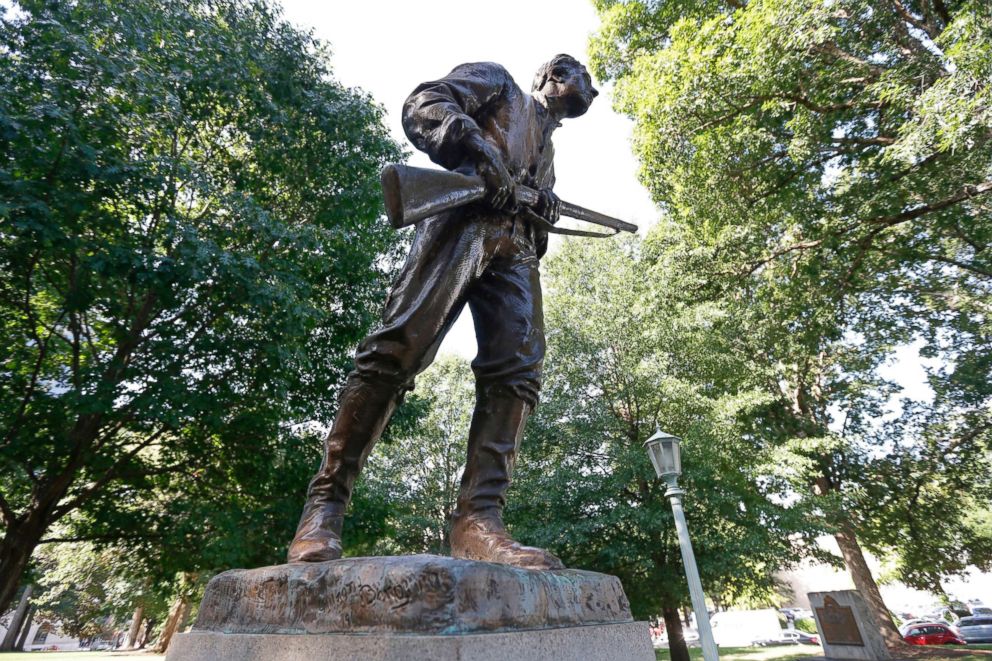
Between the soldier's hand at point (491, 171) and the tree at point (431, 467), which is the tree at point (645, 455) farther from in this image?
the soldier's hand at point (491, 171)

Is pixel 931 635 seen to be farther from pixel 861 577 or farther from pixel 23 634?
pixel 23 634

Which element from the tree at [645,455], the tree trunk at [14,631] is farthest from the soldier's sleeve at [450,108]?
the tree trunk at [14,631]

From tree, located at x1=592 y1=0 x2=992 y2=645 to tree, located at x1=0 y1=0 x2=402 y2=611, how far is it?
5423mm

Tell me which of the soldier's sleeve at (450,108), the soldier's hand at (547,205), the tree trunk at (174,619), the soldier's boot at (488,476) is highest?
the tree trunk at (174,619)

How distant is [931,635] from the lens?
80.2ft

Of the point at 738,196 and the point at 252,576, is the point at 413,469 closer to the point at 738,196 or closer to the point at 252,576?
the point at 738,196

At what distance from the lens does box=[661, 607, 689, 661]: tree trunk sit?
13.2 m

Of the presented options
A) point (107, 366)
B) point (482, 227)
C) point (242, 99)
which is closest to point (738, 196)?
point (242, 99)

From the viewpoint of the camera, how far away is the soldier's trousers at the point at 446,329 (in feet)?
7.54

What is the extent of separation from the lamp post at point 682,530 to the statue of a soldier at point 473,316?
587cm

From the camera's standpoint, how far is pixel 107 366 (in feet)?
23.0

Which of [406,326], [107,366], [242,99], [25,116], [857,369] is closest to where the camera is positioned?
[406,326]

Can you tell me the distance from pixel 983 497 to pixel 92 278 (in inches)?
777

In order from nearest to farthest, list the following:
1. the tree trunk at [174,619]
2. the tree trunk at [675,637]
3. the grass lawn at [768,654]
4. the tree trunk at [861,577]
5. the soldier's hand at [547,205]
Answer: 1. the soldier's hand at [547,205]
2. the tree trunk at [675,637]
3. the tree trunk at [861,577]
4. the grass lawn at [768,654]
5. the tree trunk at [174,619]
